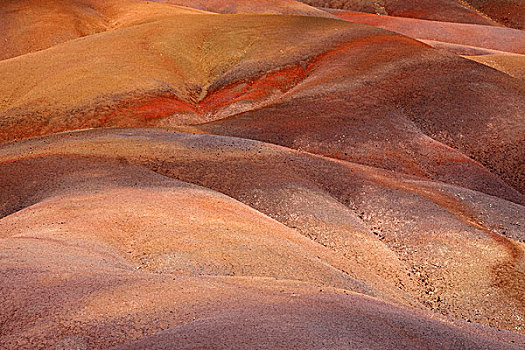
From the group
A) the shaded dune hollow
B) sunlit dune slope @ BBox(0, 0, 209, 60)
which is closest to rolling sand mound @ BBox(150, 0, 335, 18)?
sunlit dune slope @ BBox(0, 0, 209, 60)

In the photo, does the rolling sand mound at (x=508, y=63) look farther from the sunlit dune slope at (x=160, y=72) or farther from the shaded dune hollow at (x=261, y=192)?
the sunlit dune slope at (x=160, y=72)

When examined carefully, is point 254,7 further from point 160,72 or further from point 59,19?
point 160,72

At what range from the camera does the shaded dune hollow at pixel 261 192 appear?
22.9ft

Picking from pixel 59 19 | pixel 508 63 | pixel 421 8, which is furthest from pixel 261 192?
pixel 421 8

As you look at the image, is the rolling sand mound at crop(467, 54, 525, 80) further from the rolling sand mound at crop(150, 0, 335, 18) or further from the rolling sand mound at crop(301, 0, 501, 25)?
the rolling sand mound at crop(301, 0, 501, 25)

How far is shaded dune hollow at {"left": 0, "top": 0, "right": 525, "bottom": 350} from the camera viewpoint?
697 cm

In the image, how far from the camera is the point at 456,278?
14.5 meters

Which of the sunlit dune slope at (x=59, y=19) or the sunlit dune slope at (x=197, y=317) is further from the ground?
the sunlit dune slope at (x=197, y=317)

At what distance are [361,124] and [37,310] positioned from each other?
802 inches

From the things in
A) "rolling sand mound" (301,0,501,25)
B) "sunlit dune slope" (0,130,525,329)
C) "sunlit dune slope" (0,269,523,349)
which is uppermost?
"sunlit dune slope" (0,269,523,349)

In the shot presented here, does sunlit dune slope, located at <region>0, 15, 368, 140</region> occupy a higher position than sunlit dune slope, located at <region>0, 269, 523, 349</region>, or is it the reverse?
sunlit dune slope, located at <region>0, 269, 523, 349</region>

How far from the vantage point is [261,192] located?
16047 millimetres

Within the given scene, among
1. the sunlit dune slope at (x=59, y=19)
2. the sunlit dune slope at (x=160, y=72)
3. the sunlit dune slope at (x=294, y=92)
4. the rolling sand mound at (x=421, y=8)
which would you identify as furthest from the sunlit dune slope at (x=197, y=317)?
the rolling sand mound at (x=421, y=8)

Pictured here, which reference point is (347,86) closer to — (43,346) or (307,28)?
(307,28)
